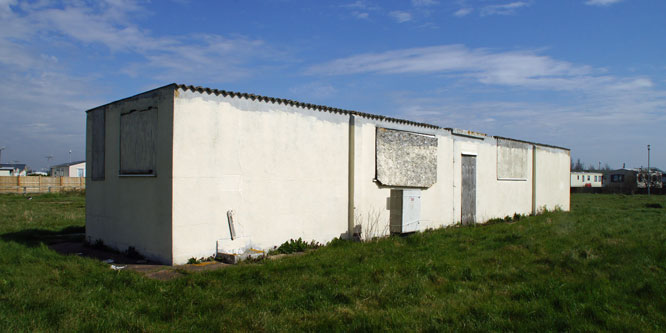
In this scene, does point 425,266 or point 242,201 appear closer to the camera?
point 425,266

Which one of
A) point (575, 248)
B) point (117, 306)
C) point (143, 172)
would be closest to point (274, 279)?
point (117, 306)

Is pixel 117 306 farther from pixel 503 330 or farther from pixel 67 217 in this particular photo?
pixel 67 217

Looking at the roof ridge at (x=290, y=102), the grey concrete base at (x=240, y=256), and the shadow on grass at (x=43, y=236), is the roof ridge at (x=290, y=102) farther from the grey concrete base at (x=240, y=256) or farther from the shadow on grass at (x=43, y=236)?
the shadow on grass at (x=43, y=236)

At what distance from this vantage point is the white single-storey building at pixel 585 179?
63125mm

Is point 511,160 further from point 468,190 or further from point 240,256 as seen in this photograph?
point 240,256


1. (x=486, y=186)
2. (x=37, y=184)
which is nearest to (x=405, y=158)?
(x=486, y=186)

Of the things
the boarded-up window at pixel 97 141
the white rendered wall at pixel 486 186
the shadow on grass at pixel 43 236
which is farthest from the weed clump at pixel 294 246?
the white rendered wall at pixel 486 186

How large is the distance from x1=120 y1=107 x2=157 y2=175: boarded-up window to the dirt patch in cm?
177

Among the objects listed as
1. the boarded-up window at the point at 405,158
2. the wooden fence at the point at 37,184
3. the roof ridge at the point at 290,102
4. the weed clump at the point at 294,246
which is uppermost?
the roof ridge at the point at 290,102

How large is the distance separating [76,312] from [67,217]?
13.5 m

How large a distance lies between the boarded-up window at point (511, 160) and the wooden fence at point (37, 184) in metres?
38.4

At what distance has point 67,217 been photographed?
16.4 m

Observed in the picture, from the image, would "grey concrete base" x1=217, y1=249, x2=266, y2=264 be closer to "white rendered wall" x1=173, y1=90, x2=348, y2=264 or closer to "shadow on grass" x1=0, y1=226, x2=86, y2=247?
"white rendered wall" x1=173, y1=90, x2=348, y2=264

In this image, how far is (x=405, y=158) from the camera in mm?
12359
